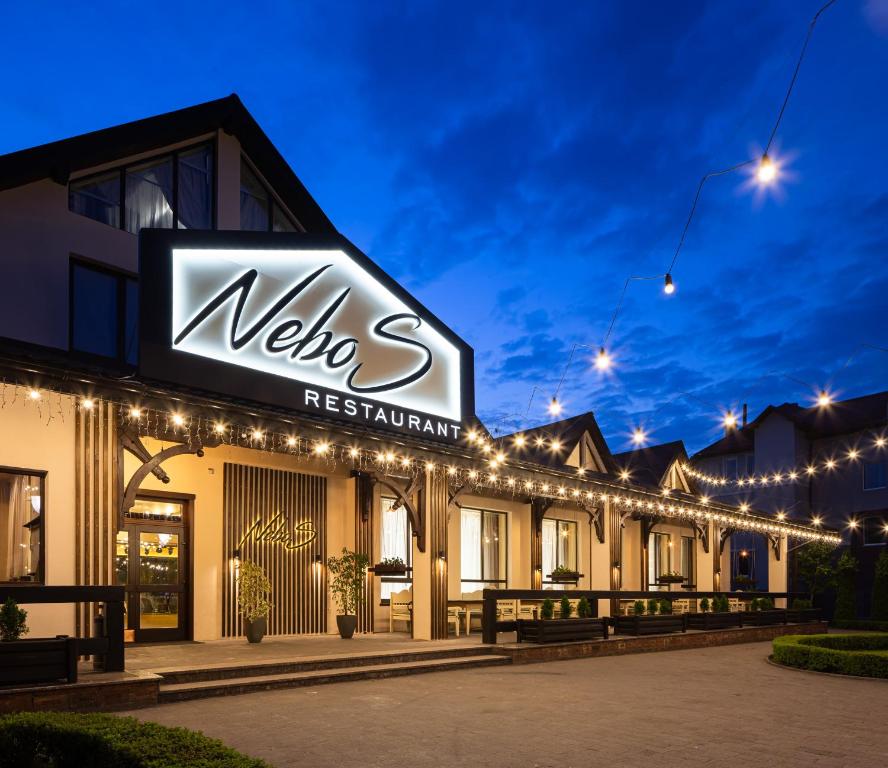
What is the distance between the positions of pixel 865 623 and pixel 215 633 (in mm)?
23789

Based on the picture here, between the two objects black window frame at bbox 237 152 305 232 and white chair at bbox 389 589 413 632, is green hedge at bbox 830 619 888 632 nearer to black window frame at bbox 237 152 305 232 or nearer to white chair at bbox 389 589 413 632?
white chair at bbox 389 589 413 632

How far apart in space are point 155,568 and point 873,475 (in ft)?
99.9

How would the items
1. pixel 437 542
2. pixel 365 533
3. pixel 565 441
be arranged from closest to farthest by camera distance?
pixel 437 542 < pixel 365 533 < pixel 565 441

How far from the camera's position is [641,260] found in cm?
7862

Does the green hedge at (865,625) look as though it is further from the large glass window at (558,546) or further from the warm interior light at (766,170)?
the warm interior light at (766,170)

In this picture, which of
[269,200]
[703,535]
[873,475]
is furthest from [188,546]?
[873,475]

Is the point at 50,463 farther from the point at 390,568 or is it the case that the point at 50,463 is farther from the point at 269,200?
the point at 269,200

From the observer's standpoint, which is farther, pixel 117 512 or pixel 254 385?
pixel 254 385

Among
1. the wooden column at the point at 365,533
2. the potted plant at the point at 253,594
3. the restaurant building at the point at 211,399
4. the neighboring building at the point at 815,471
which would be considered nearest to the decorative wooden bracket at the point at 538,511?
the restaurant building at the point at 211,399

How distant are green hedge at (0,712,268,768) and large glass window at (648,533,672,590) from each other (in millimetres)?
25149

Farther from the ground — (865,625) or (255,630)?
(255,630)

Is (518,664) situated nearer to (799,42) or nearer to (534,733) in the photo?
(534,733)

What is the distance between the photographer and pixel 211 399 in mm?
11797

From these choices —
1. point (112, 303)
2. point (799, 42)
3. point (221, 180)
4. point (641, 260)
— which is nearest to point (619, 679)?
point (799, 42)
